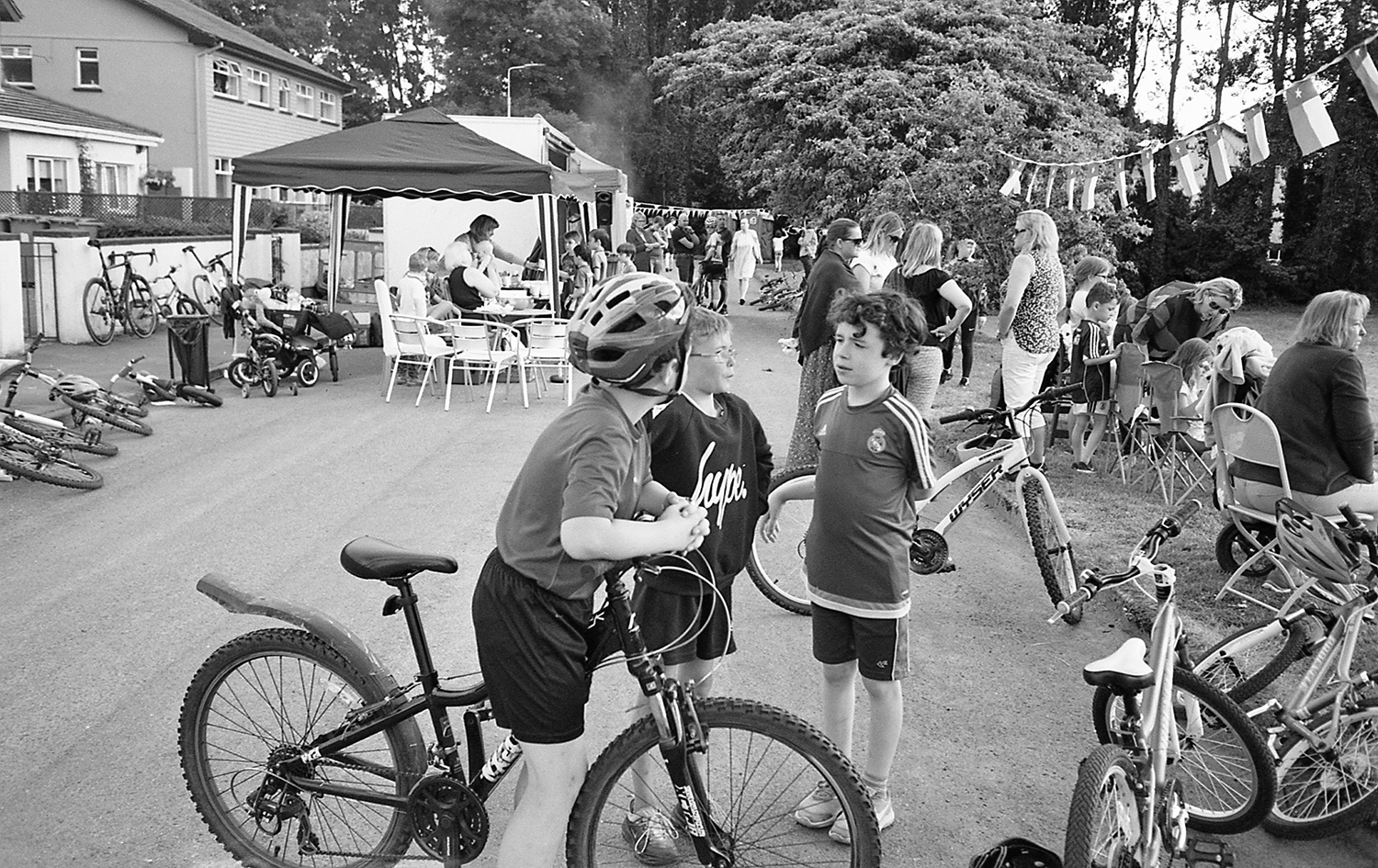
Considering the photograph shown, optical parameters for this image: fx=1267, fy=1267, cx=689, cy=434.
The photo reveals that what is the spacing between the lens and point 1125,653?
10.5ft

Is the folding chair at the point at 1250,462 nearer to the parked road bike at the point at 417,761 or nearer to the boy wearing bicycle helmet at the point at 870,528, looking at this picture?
the boy wearing bicycle helmet at the point at 870,528

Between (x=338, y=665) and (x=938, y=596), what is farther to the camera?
(x=938, y=596)

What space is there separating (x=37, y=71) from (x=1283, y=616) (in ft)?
139

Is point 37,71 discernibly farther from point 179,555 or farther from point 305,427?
point 179,555

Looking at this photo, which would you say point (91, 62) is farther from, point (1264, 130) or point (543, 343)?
point (1264, 130)

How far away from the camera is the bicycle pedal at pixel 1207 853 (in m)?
3.56

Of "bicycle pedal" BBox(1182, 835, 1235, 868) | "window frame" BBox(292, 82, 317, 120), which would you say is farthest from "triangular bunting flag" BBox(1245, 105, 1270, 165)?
"window frame" BBox(292, 82, 317, 120)

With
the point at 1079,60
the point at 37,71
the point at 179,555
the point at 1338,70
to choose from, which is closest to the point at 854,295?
A: the point at 179,555

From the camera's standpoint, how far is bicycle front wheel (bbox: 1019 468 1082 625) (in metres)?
6.14

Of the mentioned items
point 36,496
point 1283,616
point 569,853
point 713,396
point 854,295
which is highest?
point 854,295

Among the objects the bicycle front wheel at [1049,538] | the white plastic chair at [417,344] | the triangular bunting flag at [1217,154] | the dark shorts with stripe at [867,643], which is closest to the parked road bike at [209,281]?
the white plastic chair at [417,344]

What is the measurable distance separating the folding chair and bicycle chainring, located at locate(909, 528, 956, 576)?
4.19ft

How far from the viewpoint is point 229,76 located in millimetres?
40562

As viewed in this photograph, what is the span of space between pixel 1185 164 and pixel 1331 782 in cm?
918
